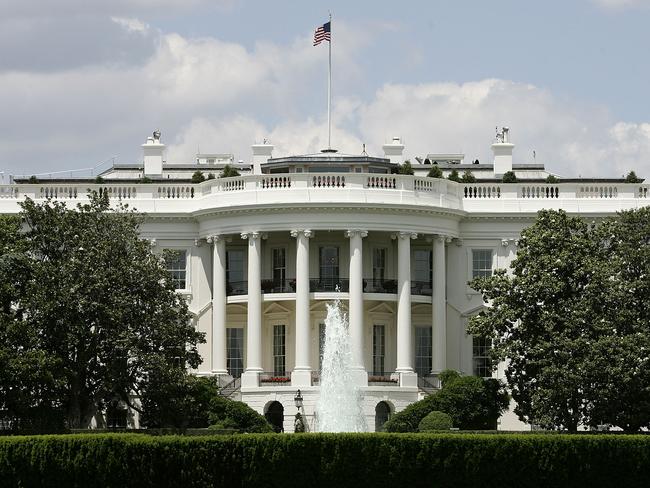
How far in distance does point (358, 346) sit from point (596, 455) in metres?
26.9

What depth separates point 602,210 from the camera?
8700 centimetres

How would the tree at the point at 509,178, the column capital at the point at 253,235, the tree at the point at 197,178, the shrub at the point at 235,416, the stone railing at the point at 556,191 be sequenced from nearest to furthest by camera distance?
the shrub at the point at 235,416
the column capital at the point at 253,235
the stone railing at the point at 556,191
the tree at the point at 509,178
the tree at the point at 197,178

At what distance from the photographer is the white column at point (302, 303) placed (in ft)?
271

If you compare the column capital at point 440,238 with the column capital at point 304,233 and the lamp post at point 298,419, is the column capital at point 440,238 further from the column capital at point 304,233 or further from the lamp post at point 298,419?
the lamp post at point 298,419

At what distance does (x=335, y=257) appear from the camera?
86.3 meters

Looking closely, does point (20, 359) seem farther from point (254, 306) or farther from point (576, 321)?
point (576, 321)

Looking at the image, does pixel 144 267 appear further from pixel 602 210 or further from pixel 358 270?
pixel 602 210

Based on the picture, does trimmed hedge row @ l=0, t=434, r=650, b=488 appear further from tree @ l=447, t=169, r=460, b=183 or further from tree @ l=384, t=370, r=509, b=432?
tree @ l=447, t=169, r=460, b=183

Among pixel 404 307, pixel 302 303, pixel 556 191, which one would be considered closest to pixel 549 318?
pixel 404 307

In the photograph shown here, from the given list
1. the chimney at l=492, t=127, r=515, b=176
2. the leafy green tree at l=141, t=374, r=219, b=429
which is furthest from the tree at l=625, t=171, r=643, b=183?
the leafy green tree at l=141, t=374, r=219, b=429

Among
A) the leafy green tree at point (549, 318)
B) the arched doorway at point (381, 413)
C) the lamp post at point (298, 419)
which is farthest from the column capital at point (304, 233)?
the leafy green tree at point (549, 318)

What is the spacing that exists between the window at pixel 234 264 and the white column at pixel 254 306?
341 cm

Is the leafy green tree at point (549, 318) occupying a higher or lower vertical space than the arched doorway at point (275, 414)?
higher

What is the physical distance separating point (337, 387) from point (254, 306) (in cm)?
634
